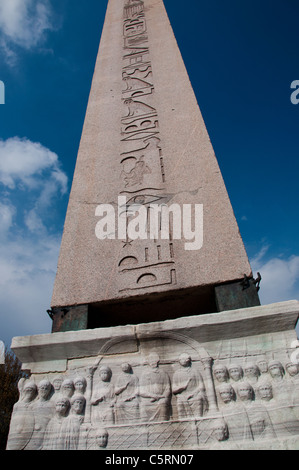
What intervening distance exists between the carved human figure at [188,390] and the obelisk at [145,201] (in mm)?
444

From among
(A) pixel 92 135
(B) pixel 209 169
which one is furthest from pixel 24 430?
(A) pixel 92 135

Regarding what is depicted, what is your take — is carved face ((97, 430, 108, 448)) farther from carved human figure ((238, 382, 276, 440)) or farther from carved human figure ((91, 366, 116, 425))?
carved human figure ((238, 382, 276, 440))

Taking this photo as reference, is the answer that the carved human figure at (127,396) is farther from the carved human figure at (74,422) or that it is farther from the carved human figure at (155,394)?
the carved human figure at (74,422)

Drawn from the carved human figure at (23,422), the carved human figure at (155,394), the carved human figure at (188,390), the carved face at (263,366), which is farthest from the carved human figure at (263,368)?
the carved human figure at (23,422)

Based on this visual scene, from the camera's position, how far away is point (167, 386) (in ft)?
5.94

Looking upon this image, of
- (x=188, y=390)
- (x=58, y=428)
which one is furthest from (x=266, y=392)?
(x=58, y=428)

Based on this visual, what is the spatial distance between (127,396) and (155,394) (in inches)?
6.3

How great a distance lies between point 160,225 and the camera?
261cm

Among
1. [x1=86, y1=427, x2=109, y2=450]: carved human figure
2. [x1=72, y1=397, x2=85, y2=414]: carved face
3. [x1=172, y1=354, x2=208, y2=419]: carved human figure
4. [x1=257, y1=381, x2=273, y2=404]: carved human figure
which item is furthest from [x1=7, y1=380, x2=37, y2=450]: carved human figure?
[x1=257, y1=381, x2=273, y2=404]: carved human figure

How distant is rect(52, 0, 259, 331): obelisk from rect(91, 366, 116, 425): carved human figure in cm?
39

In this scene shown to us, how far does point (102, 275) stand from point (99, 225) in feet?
1.61

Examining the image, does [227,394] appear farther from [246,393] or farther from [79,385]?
[79,385]

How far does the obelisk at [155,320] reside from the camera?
5.60ft

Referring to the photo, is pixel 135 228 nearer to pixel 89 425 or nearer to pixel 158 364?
pixel 158 364
